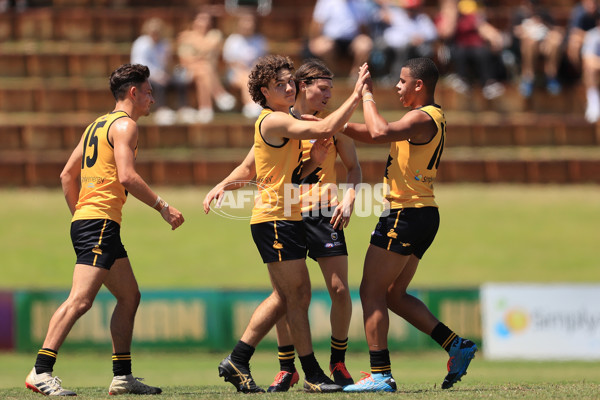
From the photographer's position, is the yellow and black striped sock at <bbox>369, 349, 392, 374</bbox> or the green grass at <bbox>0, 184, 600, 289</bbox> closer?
the yellow and black striped sock at <bbox>369, 349, 392, 374</bbox>

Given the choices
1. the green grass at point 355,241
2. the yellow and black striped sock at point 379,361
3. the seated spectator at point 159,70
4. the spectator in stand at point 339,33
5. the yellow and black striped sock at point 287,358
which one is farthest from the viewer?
the spectator in stand at point 339,33

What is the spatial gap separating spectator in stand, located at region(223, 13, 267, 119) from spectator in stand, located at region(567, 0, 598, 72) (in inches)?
236

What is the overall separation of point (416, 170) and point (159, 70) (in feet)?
38.1

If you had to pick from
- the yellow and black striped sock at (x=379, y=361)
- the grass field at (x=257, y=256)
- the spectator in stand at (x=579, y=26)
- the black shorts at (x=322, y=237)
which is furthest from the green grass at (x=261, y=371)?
the spectator in stand at (x=579, y=26)

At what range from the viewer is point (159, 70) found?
60.2 feet

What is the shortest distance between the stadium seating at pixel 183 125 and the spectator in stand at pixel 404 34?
2.18ft

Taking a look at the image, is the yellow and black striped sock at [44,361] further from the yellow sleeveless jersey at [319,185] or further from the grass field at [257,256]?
the grass field at [257,256]

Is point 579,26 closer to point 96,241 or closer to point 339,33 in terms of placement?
point 339,33

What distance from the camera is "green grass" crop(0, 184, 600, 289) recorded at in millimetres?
15109

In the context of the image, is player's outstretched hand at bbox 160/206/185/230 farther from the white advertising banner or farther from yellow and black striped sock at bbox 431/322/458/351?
the white advertising banner

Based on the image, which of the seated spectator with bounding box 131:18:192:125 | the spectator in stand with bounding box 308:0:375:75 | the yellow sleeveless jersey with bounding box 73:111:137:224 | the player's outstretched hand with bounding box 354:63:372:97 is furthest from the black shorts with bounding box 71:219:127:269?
the spectator in stand with bounding box 308:0:375:75

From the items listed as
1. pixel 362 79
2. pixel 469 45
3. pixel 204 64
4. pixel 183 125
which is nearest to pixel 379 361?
pixel 362 79

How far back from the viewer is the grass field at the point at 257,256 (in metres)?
12.7

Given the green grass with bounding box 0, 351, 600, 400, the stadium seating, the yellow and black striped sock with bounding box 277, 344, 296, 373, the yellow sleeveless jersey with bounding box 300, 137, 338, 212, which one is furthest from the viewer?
the stadium seating
